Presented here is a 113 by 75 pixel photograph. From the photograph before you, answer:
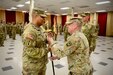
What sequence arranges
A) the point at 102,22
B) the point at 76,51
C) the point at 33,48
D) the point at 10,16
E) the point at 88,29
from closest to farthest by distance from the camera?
the point at 76,51 < the point at 33,48 < the point at 88,29 < the point at 102,22 < the point at 10,16

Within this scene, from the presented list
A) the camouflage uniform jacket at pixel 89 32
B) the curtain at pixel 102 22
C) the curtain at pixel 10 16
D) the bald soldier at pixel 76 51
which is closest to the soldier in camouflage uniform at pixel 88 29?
the camouflage uniform jacket at pixel 89 32

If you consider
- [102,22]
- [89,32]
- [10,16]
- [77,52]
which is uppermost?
[10,16]

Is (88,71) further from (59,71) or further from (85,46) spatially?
(59,71)

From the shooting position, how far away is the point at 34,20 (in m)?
1.70

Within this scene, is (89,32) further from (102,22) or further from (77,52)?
(102,22)

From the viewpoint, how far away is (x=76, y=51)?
59.3 inches

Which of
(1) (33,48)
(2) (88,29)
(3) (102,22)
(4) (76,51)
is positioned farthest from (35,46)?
(3) (102,22)

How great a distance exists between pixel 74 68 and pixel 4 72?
93.4 inches

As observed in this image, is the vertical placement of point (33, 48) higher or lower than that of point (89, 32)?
lower

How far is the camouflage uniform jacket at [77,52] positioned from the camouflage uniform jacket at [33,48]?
0.23m

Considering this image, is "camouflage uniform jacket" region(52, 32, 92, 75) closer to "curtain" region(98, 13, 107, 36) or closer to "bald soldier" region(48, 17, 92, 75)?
"bald soldier" region(48, 17, 92, 75)

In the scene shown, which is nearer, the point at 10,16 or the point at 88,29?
the point at 88,29

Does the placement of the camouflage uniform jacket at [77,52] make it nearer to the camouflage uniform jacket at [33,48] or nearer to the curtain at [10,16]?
the camouflage uniform jacket at [33,48]

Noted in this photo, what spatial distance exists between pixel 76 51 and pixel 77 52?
0.02 meters
